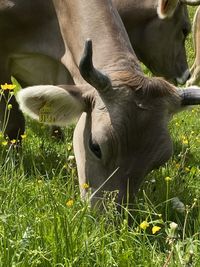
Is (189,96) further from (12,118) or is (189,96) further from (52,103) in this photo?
(12,118)

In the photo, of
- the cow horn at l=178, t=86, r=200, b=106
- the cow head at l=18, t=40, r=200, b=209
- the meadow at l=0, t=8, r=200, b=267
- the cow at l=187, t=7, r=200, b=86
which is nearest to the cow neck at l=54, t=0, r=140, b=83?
the cow head at l=18, t=40, r=200, b=209

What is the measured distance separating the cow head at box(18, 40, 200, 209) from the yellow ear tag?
1 centimetres

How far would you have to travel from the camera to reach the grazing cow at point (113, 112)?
466 cm

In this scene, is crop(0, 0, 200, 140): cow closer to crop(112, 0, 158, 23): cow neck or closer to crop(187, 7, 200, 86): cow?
crop(112, 0, 158, 23): cow neck

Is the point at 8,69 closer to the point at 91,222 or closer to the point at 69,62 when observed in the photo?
the point at 69,62

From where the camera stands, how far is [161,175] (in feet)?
19.4

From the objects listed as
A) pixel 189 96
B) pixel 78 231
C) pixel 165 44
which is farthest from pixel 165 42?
pixel 78 231

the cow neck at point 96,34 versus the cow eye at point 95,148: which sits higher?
the cow neck at point 96,34

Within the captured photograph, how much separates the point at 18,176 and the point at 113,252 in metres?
1.22

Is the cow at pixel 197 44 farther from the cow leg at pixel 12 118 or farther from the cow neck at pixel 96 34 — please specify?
the cow neck at pixel 96 34

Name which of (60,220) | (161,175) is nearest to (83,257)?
(60,220)

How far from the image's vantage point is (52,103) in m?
5.09

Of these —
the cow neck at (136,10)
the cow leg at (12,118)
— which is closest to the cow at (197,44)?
the cow neck at (136,10)

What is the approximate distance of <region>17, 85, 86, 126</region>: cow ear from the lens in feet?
16.3
